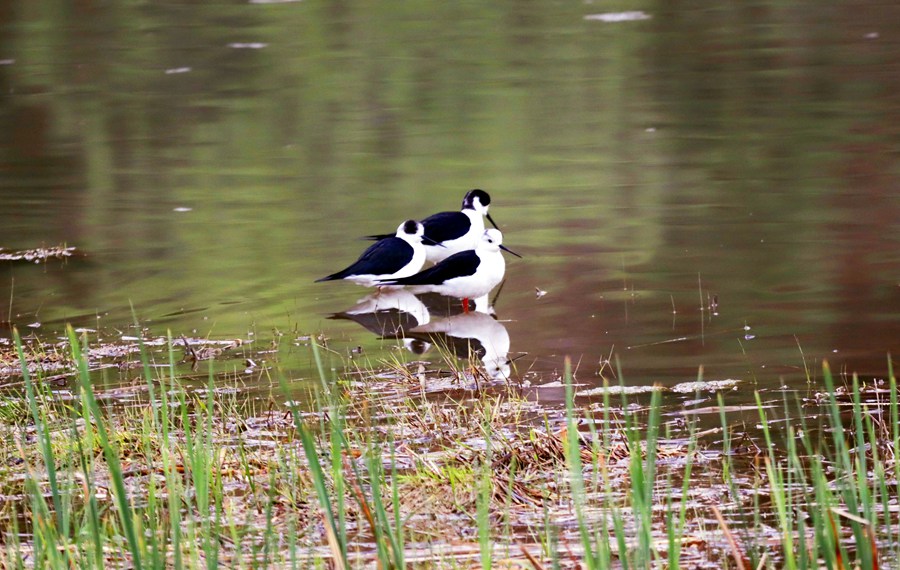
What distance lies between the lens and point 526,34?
2008 cm

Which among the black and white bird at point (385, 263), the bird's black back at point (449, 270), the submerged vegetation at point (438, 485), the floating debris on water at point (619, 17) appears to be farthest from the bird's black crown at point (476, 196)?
the floating debris on water at point (619, 17)

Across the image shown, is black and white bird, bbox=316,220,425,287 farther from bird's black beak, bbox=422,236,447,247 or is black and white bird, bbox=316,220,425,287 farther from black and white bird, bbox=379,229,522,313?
bird's black beak, bbox=422,236,447,247

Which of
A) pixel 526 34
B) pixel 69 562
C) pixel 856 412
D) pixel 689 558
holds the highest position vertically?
pixel 526 34

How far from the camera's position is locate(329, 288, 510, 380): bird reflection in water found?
6.72m

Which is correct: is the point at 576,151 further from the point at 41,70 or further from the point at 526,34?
the point at 41,70

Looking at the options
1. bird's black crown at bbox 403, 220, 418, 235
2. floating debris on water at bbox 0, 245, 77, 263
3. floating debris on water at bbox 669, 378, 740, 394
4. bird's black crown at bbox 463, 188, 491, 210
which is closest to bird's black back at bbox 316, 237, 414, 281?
bird's black crown at bbox 403, 220, 418, 235

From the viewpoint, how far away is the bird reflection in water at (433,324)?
672 cm

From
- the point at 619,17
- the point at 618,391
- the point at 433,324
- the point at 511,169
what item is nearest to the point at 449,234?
the point at 433,324

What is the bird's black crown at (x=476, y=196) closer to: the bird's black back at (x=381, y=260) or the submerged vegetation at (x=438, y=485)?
the bird's black back at (x=381, y=260)

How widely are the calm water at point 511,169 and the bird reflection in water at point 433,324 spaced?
122 millimetres

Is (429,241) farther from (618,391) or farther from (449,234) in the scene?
(618,391)

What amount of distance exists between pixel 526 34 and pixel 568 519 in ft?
54.7

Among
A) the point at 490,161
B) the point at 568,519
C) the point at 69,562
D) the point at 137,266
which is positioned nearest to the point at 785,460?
the point at 568,519

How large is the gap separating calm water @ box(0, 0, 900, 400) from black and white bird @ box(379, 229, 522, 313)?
0.23 metres
